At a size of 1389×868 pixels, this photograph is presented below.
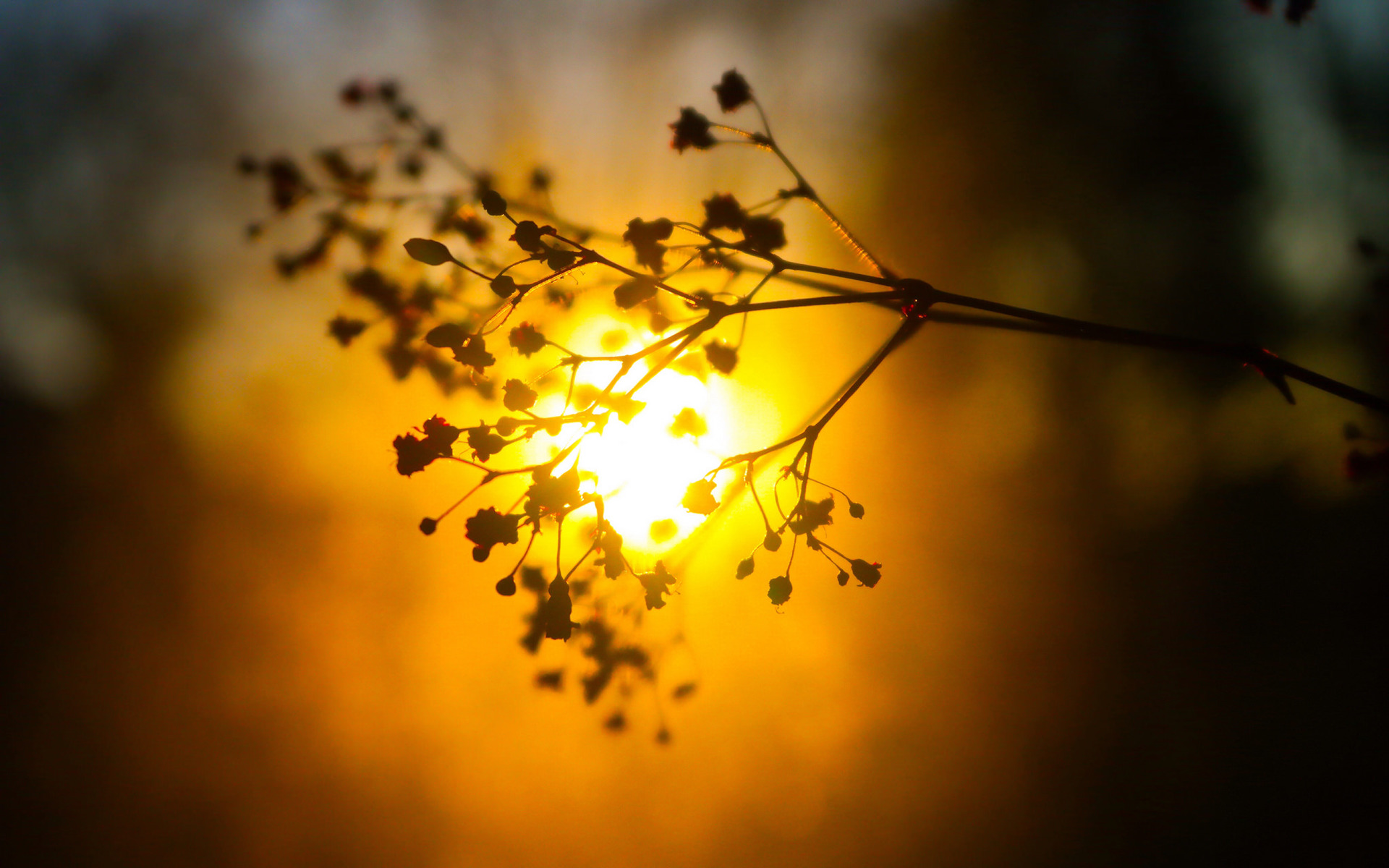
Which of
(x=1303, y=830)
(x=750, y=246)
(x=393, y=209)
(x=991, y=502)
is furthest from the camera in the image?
(x=991, y=502)

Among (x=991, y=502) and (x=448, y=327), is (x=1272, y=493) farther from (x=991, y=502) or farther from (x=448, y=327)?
(x=448, y=327)

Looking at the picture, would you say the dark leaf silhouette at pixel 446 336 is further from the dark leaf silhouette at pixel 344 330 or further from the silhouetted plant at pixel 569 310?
the dark leaf silhouette at pixel 344 330

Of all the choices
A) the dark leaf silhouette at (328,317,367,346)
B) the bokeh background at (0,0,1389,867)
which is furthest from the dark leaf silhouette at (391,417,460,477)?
the bokeh background at (0,0,1389,867)

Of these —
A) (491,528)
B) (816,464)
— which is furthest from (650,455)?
(816,464)

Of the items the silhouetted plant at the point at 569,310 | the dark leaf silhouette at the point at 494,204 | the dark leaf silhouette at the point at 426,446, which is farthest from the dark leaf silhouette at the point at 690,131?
the dark leaf silhouette at the point at 426,446

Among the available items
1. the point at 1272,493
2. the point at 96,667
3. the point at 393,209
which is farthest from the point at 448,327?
the point at 1272,493

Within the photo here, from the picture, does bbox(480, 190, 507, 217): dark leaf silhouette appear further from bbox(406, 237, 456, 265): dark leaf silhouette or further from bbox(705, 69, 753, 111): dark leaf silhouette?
bbox(705, 69, 753, 111): dark leaf silhouette
